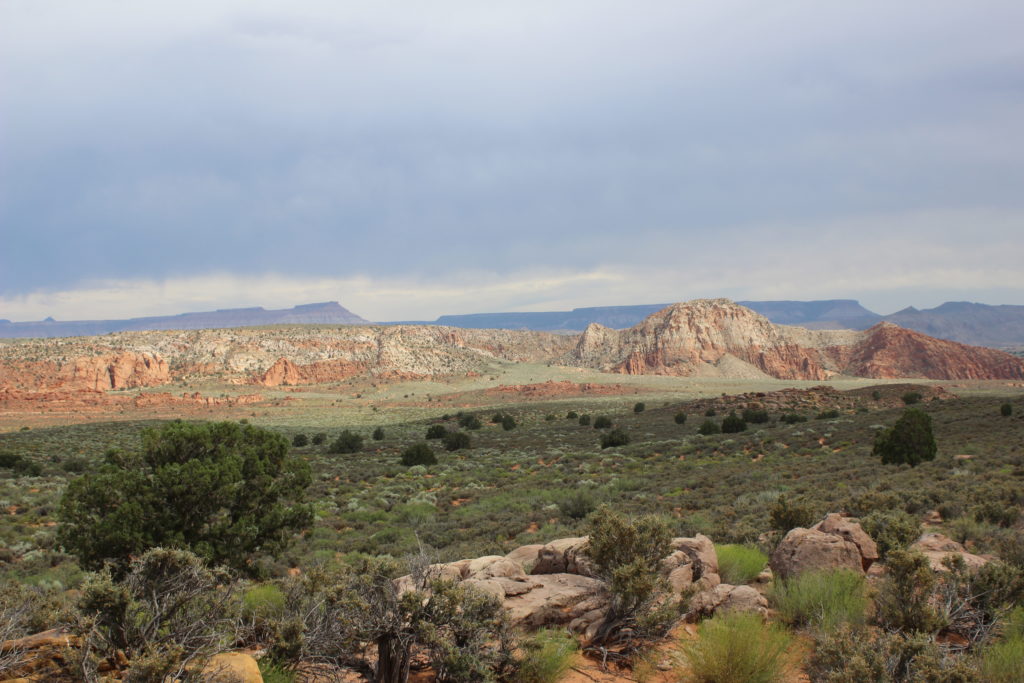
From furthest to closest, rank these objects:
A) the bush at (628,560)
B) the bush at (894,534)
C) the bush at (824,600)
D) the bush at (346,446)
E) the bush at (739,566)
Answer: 1. the bush at (346,446)
2. the bush at (894,534)
3. the bush at (739,566)
4. the bush at (628,560)
5. the bush at (824,600)

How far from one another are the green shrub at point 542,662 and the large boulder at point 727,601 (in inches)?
83.1

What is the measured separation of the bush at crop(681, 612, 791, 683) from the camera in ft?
17.0

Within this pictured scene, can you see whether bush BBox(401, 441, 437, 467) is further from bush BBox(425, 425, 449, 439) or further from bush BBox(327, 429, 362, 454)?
bush BBox(425, 425, 449, 439)

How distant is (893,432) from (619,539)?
59.5ft

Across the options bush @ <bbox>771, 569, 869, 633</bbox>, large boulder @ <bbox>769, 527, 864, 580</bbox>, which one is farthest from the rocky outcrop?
bush @ <bbox>771, 569, 869, 633</bbox>

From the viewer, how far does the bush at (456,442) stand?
35.5 m

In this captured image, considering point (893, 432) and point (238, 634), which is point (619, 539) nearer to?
point (238, 634)

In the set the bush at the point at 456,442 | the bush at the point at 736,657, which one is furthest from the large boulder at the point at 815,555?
the bush at the point at 456,442

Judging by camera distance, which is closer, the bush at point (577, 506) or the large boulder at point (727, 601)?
the large boulder at point (727, 601)

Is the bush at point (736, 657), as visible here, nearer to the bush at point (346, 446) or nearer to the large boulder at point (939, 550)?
the large boulder at point (939, 550)

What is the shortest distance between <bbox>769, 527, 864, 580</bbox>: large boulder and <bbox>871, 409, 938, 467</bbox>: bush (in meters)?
14.5

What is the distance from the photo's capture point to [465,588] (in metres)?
5.97

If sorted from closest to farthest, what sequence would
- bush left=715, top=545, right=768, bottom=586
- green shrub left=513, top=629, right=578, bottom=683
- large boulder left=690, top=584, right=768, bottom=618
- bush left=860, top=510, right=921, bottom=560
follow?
1. green shrub left=513, top=629, right=578, bottom=683
2. large boulder left=690, top=584, right=768, bottom=618
3. bush left=715, top=545, right=768, bottom=586
4. bush left=860, top=510, right=921, bottom=560

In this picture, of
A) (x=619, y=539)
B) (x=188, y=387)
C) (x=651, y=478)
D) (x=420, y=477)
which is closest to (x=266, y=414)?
(x=188, y=387)
